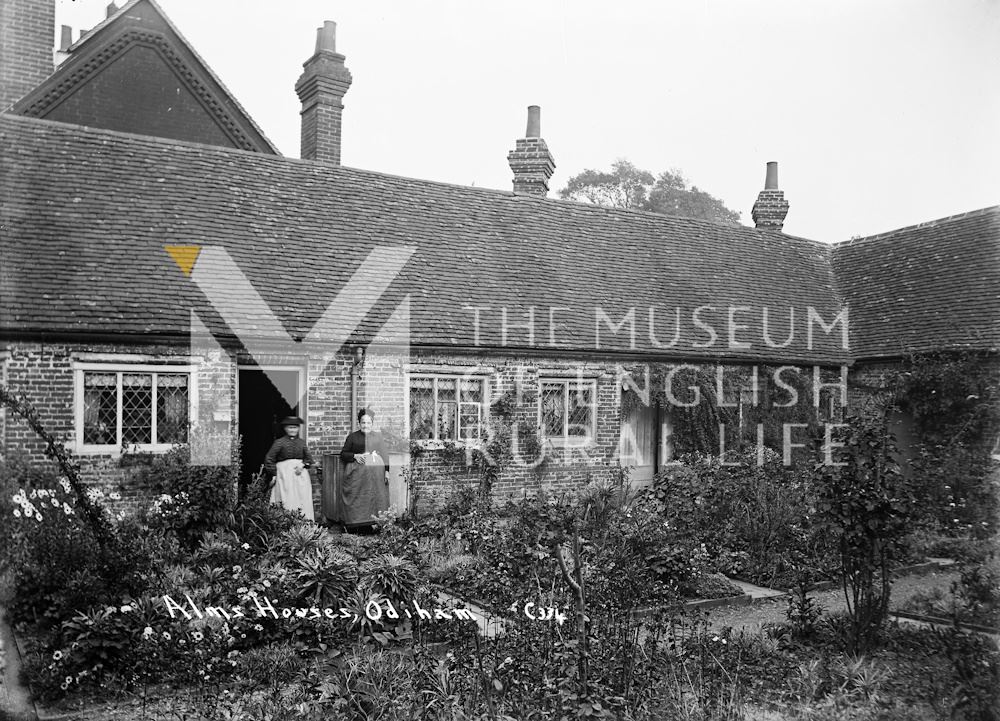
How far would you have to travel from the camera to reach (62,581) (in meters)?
7.27

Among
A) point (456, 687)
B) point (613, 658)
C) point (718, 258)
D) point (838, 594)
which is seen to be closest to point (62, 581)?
point (456, 687)

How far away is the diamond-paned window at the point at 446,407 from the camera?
14.0 meters

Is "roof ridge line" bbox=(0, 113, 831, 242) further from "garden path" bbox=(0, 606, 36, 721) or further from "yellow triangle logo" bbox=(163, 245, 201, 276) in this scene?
"garden path" bbox=(0, 606, 36, 721)

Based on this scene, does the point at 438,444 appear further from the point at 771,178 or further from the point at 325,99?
the point at 771,178

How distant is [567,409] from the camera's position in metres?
15.2

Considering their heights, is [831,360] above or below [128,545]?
above

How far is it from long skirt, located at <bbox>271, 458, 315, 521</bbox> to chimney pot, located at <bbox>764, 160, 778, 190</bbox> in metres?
17.3

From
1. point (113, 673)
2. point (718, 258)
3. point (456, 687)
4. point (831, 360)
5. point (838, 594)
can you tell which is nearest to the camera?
point (456, 687)

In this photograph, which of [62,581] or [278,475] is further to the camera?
[278,475]

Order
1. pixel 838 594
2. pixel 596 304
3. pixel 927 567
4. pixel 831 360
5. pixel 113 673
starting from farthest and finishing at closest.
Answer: pixel 831 360, pixel 596 304, pixel 927 567, pixel 838 594, pixel 113 673

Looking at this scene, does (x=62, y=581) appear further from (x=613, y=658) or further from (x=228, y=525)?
(x=613, y=658)

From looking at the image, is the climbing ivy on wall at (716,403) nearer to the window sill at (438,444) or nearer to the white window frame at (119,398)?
the window sill at (438,444)

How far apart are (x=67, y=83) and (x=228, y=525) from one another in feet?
42.9

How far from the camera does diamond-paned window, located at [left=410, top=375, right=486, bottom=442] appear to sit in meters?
14.0
